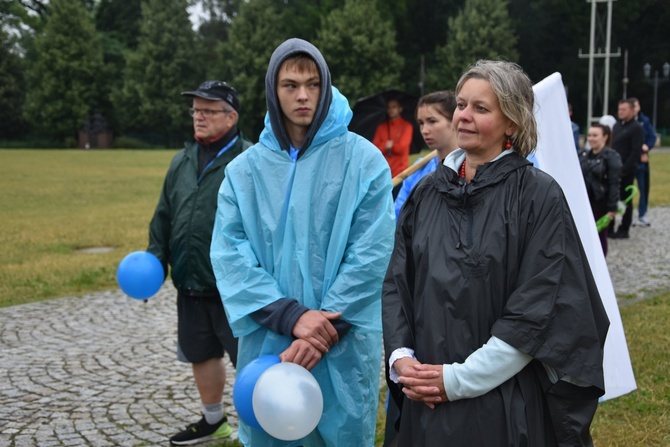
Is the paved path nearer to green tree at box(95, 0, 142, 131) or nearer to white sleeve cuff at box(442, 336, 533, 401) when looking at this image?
white sleeve cuff at box(442, 336, 533, 401)

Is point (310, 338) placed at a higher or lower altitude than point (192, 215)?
lower

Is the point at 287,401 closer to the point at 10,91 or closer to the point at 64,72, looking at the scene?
the point at 64,72

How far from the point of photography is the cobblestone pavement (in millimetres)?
4754

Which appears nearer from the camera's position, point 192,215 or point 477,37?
point 192,215

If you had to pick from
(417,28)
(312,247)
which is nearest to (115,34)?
(417,28)

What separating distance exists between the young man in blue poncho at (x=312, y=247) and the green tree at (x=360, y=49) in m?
57.0

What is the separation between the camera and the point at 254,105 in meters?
60.1

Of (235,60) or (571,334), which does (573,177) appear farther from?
(235,60)

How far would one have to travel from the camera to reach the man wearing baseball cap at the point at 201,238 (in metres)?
4.28

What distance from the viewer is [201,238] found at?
4273 millimetres

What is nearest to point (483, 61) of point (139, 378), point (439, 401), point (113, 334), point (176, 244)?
point (439, 401)

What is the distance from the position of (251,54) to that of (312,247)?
60056mm

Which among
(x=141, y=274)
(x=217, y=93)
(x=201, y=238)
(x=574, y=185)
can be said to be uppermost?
(x=217, y=93)

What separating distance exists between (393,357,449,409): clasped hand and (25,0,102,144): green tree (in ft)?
208
